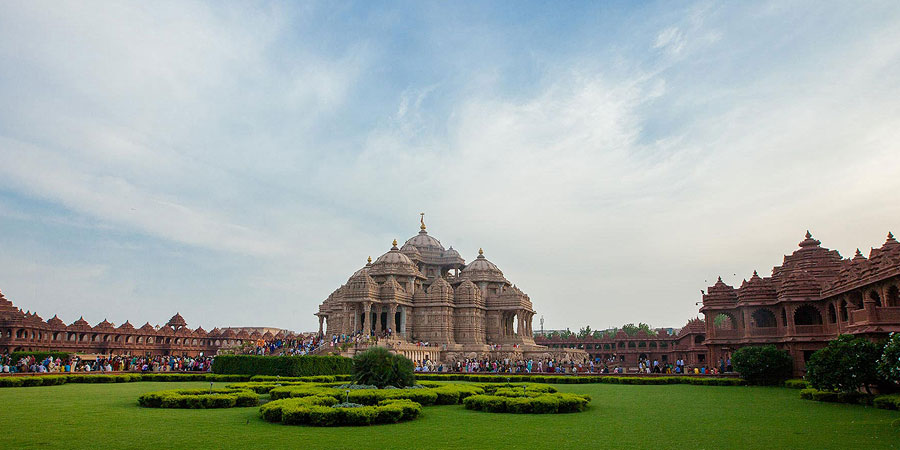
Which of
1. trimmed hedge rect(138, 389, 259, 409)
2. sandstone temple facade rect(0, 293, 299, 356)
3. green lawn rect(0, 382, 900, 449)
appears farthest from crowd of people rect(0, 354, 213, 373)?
trimmed hedge rect(138, 389, 259, 409)

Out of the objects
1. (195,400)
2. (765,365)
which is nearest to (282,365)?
(195,400)

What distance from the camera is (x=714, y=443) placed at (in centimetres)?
1110

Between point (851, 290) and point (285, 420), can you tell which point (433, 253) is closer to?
point (851, 290)

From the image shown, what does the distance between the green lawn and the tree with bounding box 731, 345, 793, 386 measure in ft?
29.7

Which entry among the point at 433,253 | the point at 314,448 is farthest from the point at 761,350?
the point at 433,253

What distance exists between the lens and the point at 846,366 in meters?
17.7

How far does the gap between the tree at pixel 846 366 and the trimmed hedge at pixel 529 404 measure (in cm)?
760

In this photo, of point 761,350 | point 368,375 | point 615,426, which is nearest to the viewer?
point 615,426

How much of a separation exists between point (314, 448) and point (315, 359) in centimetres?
2232

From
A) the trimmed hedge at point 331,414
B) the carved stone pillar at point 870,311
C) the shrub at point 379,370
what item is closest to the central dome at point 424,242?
the shrub at point 379,370

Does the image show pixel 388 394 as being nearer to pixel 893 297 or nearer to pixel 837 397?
pixel 837 397

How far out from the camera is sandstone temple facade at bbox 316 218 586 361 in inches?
1865

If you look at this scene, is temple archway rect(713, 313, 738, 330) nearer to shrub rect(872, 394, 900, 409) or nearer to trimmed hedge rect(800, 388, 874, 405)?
trimmed hedge rect(800, 388, 874, 405)

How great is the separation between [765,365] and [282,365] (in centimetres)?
2305
